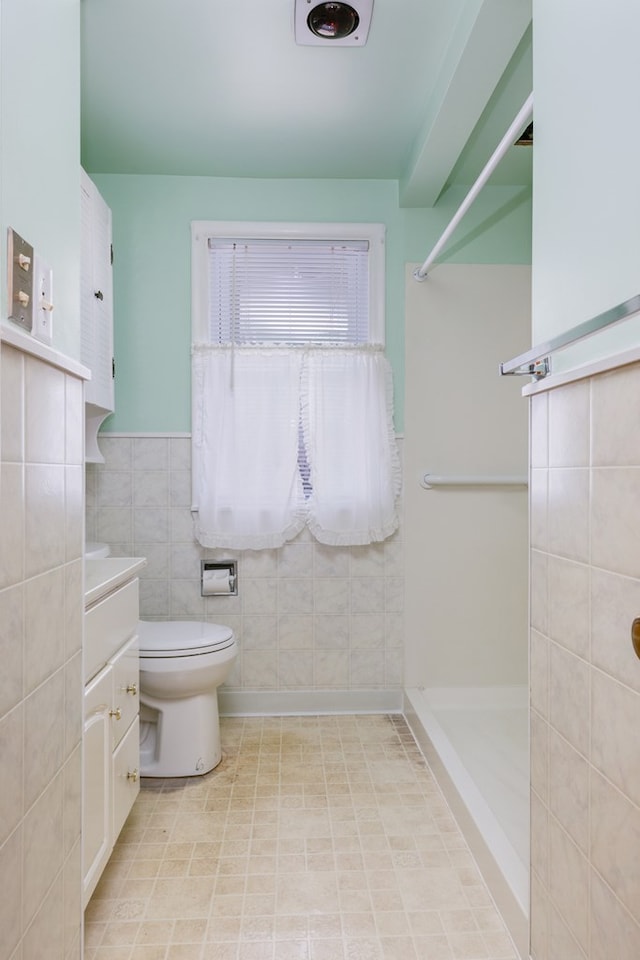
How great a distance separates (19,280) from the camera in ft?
3.17

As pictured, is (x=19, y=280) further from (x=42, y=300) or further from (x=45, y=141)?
(x=45, y=141)

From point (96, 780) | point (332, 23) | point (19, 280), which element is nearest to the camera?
point (19, 280)

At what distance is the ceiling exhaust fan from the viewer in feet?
5.46

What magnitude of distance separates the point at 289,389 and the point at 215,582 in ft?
2.93

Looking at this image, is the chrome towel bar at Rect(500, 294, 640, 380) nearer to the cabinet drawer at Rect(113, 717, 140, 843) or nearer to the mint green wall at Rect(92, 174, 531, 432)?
the cabinet drawer at Rect(113, 717, 140, 843)

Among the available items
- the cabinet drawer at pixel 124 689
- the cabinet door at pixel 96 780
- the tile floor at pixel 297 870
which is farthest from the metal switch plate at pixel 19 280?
the tile floor at pixel 297 870

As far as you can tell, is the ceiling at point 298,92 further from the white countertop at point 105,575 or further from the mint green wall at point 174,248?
the white countertop at point 105,575

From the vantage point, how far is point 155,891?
1550 mm

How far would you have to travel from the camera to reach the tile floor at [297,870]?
1382mm

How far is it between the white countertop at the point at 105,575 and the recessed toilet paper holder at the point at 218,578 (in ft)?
2.72

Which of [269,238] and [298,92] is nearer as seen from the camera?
[298,92]

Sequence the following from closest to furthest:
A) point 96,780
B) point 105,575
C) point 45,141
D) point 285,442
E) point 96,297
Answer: point 45,141, point 96,780, point 105,575, point 96,297, point 285,442

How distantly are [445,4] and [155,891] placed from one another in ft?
8.11

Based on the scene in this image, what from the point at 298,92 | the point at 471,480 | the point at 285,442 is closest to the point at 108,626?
the point at 285,442
